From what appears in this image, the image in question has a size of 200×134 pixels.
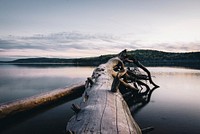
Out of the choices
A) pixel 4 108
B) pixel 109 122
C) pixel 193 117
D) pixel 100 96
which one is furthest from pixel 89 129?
pixel 193 117

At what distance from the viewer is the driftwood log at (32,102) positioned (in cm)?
664

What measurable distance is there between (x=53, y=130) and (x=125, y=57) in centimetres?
972

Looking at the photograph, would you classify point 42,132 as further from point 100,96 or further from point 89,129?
point 89,129

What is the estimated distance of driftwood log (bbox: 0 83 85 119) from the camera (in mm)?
6645

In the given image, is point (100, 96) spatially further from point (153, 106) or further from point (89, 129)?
point (153, 106)

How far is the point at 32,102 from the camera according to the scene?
801 centimetres

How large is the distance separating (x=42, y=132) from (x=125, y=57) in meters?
9.96

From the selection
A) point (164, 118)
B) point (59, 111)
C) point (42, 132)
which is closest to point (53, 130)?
point (42, 132)

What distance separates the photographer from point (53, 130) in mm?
6266

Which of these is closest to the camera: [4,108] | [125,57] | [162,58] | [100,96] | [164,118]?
[100,96]

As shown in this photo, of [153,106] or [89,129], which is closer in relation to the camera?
[89,129]

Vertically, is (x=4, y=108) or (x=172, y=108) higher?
(x=4, y=108)

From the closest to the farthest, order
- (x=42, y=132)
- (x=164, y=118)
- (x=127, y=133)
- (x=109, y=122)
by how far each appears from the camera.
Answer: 1. (x=127, y=133)
2. (x=109, y=122)
3. (x=42, y=132)
4. (x=164, y=118)

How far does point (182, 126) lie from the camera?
265 inches
